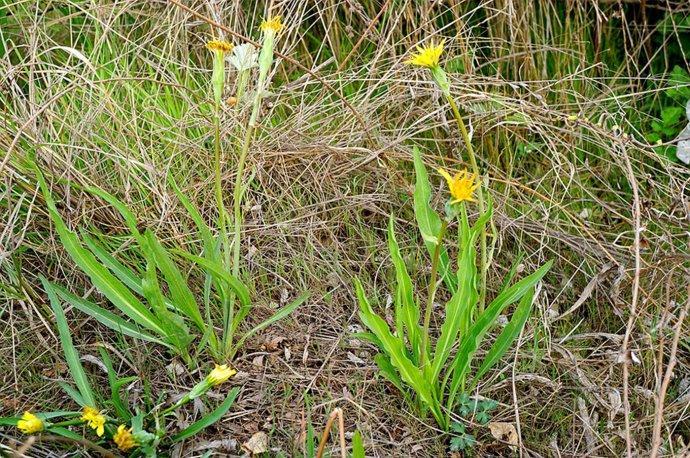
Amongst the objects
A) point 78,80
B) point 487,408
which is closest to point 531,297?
point 487,408

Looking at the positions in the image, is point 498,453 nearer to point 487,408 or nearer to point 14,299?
point 487,408

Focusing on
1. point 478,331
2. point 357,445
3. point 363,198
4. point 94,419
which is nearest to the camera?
point 357,445

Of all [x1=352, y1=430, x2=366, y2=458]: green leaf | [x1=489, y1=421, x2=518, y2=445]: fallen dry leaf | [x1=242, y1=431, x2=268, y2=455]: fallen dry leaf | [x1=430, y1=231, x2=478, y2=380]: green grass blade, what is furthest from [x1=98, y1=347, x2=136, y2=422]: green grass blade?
[x1=489, y1=421, x2=518, y2=445]: fallen dry leaf

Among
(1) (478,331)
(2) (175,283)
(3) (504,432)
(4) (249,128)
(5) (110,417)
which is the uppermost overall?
(4) (249,128)

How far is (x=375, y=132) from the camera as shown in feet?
7.38

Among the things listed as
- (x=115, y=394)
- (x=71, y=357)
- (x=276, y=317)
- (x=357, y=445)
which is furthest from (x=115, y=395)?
(x=357, y=445)

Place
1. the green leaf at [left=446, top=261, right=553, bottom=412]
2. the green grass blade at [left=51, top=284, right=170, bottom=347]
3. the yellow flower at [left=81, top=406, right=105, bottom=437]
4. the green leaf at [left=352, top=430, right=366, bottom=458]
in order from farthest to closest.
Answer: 1. the green grass blade at [left=51, top=284, right=170, bottom=347]
2. the green leaf at [left=446, top=261, right=553, bottom=412]
3. the yellow flower at [left=81, top=406, right=105, bottom=437]
4. the green leaf at [left=352, top=430, right=366, bottom=458]

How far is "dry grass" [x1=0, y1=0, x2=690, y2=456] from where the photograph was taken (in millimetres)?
1731

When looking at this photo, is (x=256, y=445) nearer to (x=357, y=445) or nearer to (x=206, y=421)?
(x=206, y=421)

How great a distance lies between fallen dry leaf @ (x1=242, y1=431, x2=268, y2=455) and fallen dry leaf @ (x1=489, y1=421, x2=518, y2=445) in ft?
1.51

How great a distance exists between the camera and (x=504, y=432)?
167 centimetres

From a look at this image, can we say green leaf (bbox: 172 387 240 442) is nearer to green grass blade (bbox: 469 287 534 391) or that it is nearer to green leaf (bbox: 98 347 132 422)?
green leaf (bbox: 98 347 132 422)

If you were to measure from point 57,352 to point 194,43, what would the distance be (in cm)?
110

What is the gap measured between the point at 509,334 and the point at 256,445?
1.82 feet
